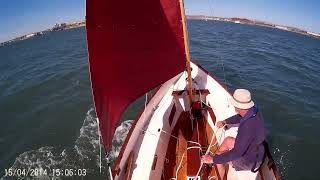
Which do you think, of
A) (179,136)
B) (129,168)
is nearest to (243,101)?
(129,168)

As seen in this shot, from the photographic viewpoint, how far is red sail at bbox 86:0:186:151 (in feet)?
12.0

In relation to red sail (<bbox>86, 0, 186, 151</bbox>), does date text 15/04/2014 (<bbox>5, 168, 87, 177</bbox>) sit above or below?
below

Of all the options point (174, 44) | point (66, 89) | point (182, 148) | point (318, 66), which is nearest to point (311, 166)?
point (182, 148)

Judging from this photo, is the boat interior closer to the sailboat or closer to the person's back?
the sailboat

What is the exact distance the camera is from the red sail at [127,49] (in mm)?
3656

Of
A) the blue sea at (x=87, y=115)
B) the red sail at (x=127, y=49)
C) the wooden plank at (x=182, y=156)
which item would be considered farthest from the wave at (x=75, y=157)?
the red sail at (x=127, y=49)

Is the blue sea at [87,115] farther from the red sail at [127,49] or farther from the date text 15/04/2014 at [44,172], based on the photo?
the red sail at [127,49]

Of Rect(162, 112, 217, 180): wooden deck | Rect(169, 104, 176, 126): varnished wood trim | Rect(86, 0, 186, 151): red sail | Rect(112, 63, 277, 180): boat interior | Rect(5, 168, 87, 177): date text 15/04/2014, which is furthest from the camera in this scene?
Rect(5, 168, 87, 177): date text 15/04/2014

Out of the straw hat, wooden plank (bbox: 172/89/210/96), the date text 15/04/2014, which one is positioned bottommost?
the date text 15/04/2014

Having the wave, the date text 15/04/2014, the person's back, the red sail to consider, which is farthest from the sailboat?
the date text 15/04/2014

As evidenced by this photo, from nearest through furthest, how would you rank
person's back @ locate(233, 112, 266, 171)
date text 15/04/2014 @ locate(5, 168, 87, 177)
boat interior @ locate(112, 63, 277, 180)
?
person's back @ locate(233, 112, 266, 171), boat interior @ locate(112, 63, 277, 180), date text 15/04/2014 @ locate(5, 168, 87, 177)

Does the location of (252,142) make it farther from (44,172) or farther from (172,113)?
(44,172)

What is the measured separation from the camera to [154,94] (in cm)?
774

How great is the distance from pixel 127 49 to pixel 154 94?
143 inches
